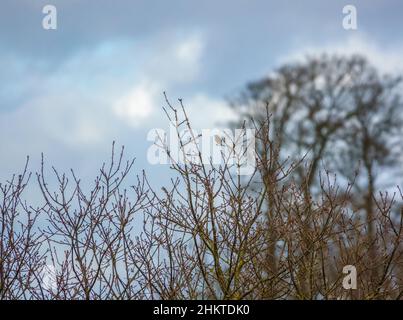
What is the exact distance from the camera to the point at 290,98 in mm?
20828

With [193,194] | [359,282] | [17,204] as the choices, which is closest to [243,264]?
[193,194]

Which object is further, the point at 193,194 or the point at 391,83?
the point at 391,83

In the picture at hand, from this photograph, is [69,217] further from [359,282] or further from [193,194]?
[359,282]

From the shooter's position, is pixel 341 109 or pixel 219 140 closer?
pixel 219 140

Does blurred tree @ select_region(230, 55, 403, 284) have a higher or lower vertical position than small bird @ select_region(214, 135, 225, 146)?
higher

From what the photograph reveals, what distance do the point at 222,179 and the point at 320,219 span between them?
1258 millimetres

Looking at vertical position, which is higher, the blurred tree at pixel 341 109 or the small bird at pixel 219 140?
the blurred tree at pixel 341 109

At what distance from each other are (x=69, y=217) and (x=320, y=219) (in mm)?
2705

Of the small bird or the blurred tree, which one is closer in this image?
the small bird

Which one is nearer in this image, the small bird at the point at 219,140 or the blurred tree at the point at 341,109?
the small bird at the point at 219,140
